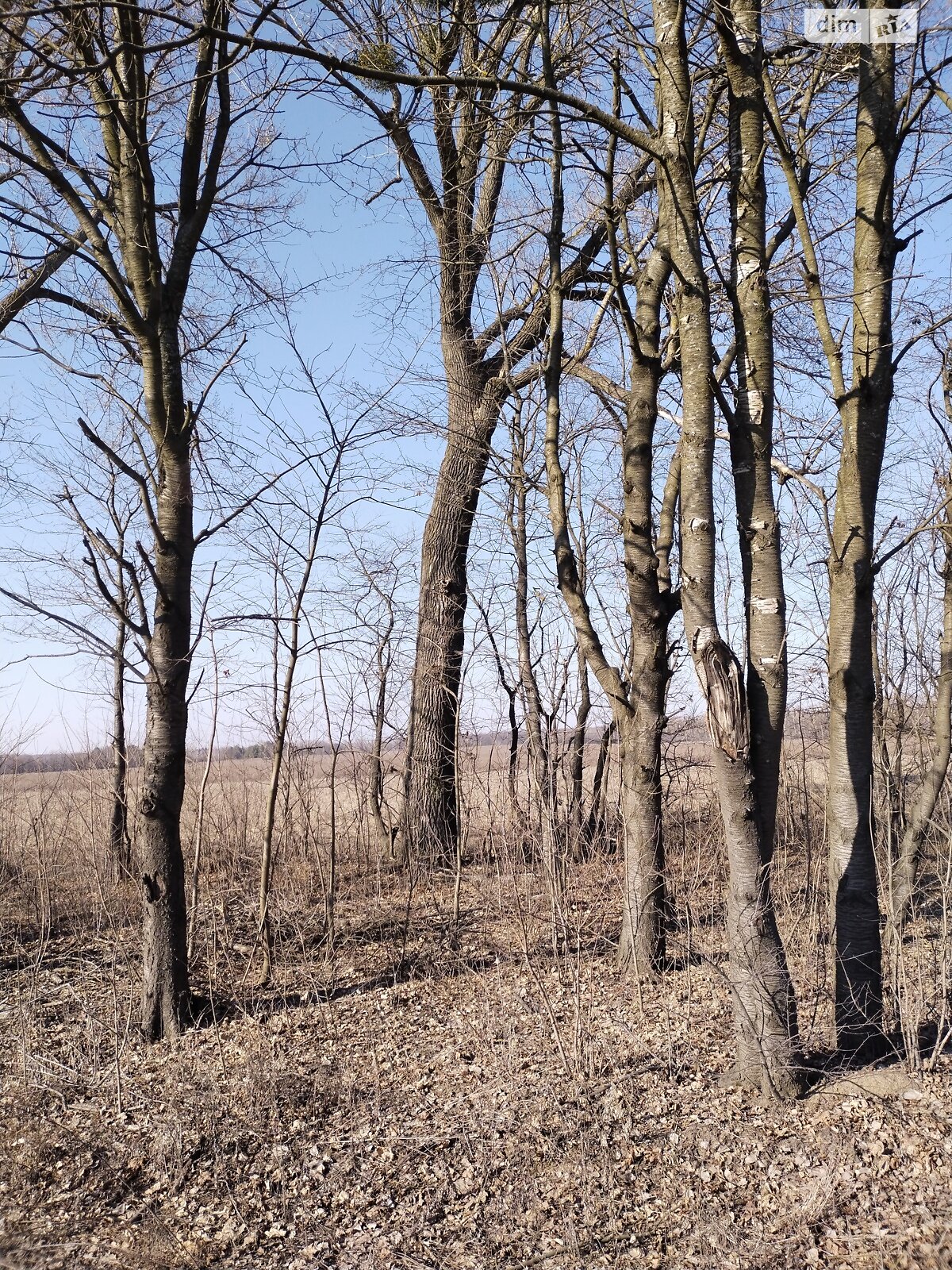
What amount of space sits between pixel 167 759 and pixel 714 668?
11.0ft

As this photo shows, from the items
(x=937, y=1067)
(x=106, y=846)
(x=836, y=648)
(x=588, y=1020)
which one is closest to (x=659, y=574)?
(x=836, y=648)

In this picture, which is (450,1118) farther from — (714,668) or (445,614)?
(445,614)

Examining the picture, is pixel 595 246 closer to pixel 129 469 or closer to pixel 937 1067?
pixel 129 469

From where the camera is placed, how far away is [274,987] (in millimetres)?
6105

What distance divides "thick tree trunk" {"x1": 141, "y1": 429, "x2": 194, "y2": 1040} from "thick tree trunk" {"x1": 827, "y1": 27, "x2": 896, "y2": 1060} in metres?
3.66

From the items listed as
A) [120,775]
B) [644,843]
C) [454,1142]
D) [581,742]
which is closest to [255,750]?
[120,775]

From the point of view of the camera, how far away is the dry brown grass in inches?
136

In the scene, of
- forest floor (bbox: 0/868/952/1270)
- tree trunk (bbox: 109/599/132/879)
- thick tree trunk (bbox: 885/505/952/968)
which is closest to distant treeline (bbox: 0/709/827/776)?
tree trunk (bbox: 109/599/132/879)

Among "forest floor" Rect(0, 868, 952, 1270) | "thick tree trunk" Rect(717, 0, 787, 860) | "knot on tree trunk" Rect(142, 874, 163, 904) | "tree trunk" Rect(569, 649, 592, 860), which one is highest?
"thick tree trunk" Rect(717, 0, 787, 860)

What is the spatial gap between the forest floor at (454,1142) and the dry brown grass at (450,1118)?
0.04 feet

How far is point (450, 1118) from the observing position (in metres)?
4.32

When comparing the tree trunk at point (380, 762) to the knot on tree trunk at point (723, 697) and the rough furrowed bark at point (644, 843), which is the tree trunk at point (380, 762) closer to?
the rough furrowed bark at point (644, 843)

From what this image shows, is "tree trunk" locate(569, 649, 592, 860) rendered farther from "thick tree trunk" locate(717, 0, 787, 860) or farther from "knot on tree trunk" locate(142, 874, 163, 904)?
"thick tree trunk" locate(717, 0, 787, 860)

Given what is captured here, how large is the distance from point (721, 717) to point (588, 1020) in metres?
2.33
